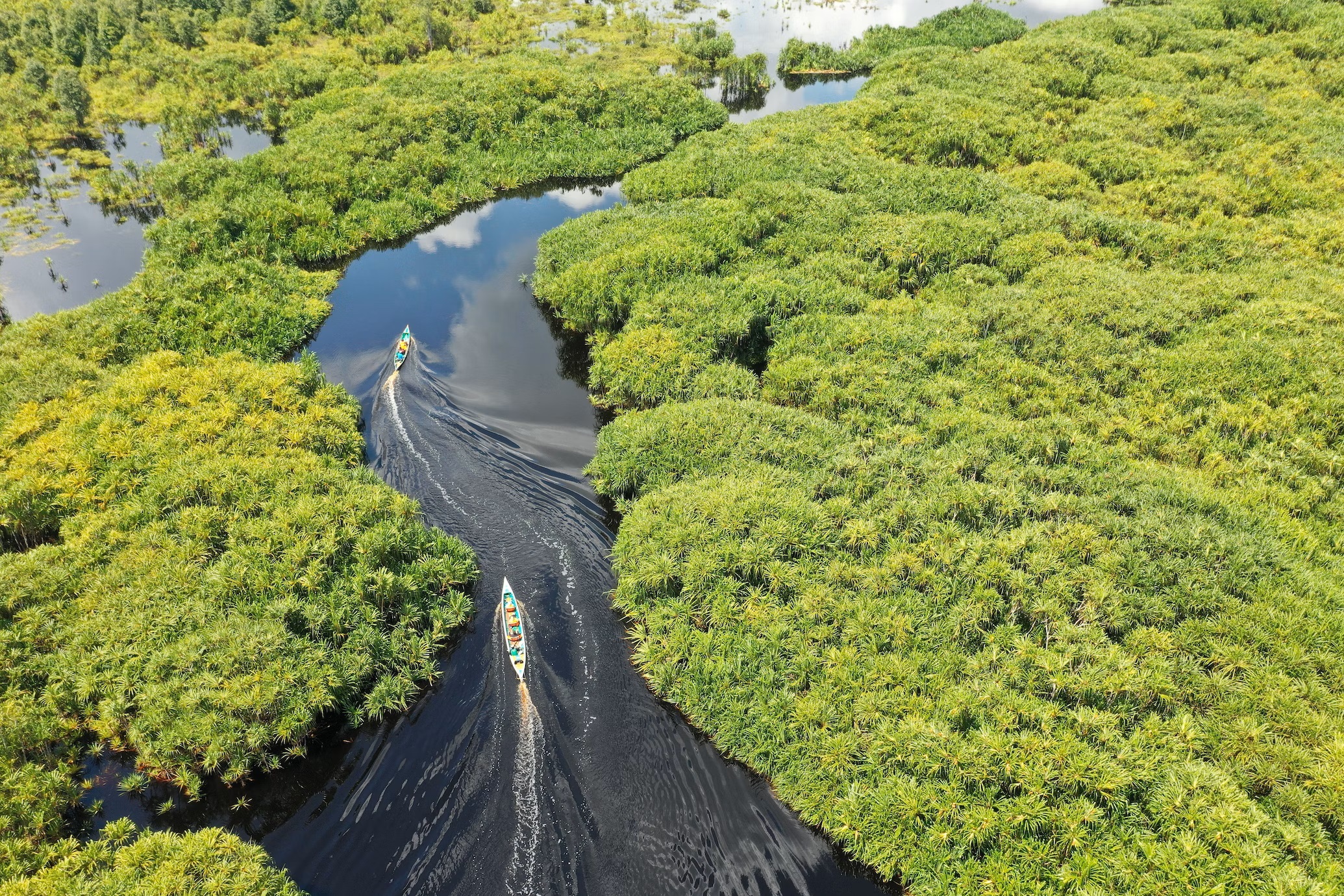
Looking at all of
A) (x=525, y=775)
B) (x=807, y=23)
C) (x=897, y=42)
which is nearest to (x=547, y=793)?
(x=525, y=775)

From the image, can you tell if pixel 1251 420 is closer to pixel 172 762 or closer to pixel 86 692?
pixel 172 762

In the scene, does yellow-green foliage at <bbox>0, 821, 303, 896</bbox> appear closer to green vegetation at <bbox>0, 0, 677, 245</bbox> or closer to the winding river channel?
the winding river channel

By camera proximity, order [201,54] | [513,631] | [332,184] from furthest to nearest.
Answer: [201,54] < [332,184] < [513,631]

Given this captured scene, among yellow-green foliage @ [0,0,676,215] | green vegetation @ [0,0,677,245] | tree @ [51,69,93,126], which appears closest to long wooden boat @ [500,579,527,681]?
green vegetation @ [0,0,677,245]

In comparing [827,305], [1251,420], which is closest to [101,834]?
[827,305]

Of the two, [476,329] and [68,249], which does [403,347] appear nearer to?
[476,329]

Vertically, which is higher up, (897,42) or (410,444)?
(897,42)
